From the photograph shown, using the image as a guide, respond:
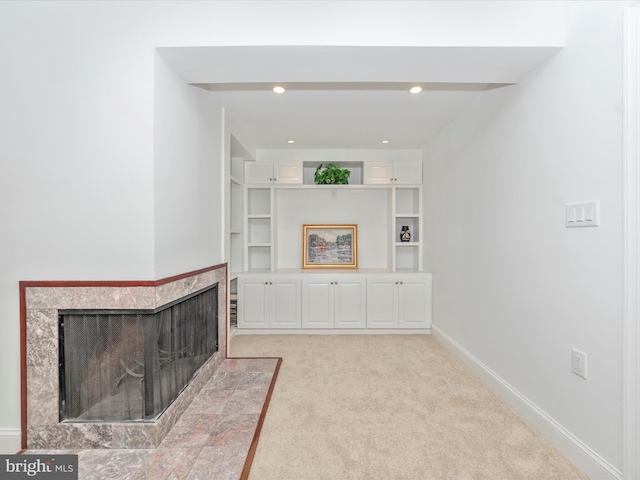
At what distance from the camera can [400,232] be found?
457 centimetres

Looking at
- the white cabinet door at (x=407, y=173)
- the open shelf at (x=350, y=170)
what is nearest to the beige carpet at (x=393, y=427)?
the white cabinet door at (x=407, y=173)

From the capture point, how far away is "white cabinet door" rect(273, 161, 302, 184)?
170 inches

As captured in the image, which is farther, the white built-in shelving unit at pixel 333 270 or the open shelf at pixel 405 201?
the open shelf at pixel 405 201

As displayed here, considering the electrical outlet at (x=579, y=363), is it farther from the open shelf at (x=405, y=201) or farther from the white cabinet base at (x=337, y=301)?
the open shelf at (x=405, y=201)

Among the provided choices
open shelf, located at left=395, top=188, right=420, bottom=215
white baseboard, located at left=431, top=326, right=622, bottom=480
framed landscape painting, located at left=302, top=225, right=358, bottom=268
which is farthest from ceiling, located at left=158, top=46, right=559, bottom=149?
white baseboard, located at left=431, top=326, right=622, bottom=480

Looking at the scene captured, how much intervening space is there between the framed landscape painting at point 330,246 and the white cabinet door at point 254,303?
2.60ft

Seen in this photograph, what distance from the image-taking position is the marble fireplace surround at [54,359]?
1.83 m

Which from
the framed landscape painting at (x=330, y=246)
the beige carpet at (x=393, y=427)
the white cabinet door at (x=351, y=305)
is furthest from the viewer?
the framed landscape painting at (x=330, y=246)

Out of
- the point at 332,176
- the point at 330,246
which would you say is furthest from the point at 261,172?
the point at 330,246

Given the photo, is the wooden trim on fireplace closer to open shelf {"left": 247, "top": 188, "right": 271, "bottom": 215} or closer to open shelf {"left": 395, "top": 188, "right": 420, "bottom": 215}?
open shelf {"left": 247, "top": 188, "right": 271, "bottom": 215}

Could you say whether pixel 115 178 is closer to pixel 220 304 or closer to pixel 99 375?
pixel 99 375

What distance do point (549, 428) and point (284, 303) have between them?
2.81 m

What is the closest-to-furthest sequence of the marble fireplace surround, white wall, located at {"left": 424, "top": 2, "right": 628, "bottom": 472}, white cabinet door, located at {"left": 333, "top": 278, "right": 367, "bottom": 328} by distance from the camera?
white wall, located at {"left": 424, "top": 2, "right": 628, "bottom": 472}, the marble fireplace surround, white cabinet door, located at {"left": 333, "top": 278, "right": 367, "bottom": 328}

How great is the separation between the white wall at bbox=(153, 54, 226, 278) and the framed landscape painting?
1782 millimetres
